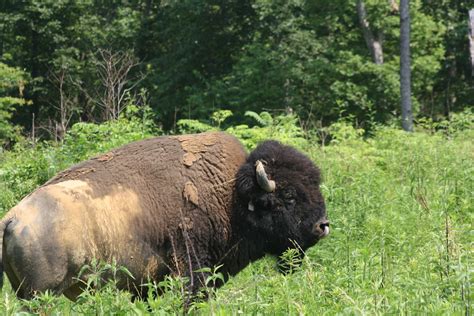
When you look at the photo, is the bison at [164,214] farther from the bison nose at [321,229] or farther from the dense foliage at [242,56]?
the dense foliage at [242,56]

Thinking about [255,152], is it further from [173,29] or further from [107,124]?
[173,29]

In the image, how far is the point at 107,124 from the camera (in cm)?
1180

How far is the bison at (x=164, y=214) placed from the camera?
554cm

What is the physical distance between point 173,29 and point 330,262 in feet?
100

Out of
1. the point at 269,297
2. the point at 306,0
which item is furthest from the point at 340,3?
the point at 269,297

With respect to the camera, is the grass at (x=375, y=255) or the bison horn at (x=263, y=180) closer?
the grass at (x=375, y=255)

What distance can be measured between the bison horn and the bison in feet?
0.03

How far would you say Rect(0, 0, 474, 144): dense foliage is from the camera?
3014cm

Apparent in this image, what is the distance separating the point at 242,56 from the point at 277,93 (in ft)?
10.5

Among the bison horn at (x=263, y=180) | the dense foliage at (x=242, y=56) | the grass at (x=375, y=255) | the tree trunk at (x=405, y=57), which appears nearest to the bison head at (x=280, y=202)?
the bison horn at (x=263, y=180)

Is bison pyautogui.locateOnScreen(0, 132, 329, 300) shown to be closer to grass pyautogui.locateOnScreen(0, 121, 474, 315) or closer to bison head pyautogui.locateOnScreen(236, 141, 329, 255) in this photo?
bison head pyautogui.locateOnScreen(236, 141, 329, 255)

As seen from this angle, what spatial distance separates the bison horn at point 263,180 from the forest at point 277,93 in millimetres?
793

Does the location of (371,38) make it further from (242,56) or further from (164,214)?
(164,214)

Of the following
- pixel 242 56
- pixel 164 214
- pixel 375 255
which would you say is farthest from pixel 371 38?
pixel 375 255
